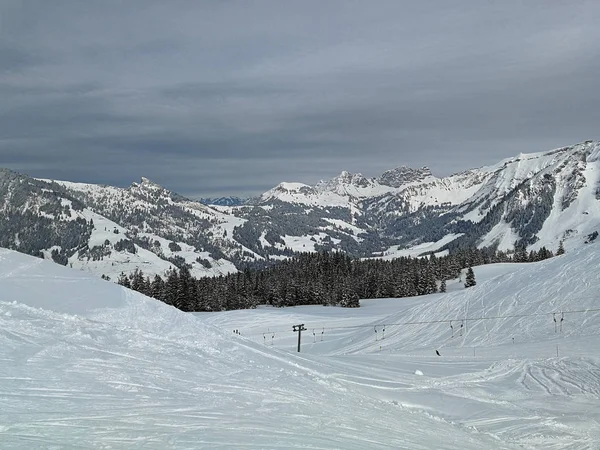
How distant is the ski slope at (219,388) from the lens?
9.33m

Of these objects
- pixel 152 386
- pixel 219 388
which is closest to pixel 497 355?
pixel 219 388

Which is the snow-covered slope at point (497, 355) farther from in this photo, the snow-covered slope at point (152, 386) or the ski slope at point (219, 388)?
the snow-covered slope at point (152, 386)

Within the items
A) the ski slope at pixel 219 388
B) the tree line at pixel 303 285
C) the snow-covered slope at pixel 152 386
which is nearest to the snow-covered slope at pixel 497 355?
the ski slope at pixel 219 388

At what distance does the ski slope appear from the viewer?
30.6 feet

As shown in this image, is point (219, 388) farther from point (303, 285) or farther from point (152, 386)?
point (303, 285)

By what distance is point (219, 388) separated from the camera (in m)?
13.2

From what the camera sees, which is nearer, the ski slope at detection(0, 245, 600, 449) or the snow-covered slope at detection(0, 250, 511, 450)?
the snow-covered slope at detection(0, 250, 511, 450)

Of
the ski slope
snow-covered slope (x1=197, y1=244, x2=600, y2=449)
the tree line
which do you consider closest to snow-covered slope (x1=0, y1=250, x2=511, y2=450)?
the ski slope

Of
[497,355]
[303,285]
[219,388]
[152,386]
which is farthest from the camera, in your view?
[303,285]

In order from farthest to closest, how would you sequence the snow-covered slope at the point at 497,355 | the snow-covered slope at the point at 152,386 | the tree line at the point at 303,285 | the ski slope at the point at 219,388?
1. the tree line at the point at 303,285
2. the snow-covered slope at the point at 497,355
3. the ski slope at the point at 219,388
4. the snow-covered slope at the point at 152,386

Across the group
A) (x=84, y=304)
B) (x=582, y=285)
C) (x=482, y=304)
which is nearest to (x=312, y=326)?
(x=482, y=304)

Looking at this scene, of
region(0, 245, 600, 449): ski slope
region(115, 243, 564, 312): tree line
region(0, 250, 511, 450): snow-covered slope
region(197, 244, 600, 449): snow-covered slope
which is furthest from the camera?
region(115, 243, 564, 312): tree line

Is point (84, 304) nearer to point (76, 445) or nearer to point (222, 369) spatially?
point (222, 369)

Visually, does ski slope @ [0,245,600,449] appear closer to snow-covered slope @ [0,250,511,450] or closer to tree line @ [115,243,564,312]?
snow-covered slope @ [0,250,511,450]
